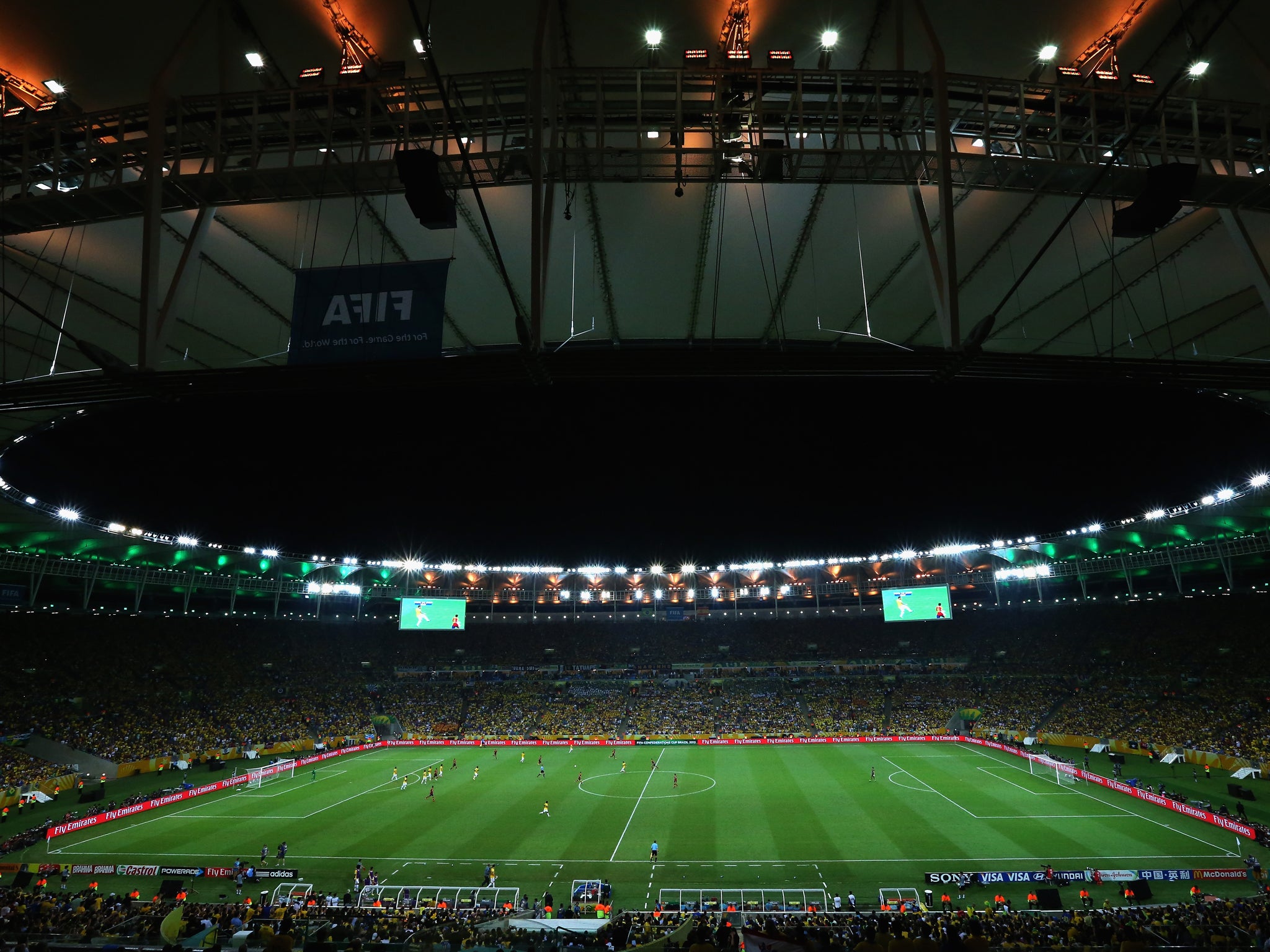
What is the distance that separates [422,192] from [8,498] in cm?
4499

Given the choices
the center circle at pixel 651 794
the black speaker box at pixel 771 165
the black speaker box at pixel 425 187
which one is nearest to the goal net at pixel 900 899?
the center circle at pixel 651 794

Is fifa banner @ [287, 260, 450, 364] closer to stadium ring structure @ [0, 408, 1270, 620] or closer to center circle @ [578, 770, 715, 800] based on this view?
stadium ring structure @ [0, 408, 1270, 620]

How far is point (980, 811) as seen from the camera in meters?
34.7

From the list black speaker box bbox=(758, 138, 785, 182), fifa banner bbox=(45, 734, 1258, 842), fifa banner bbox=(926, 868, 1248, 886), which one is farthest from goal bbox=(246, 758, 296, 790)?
black speaker box bbox=(758, 138, 785, 182)

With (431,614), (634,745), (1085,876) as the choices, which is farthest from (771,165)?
(431,614)

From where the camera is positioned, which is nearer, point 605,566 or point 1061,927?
point 1061,927

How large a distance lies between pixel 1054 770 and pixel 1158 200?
4544cm

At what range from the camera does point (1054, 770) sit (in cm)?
4384

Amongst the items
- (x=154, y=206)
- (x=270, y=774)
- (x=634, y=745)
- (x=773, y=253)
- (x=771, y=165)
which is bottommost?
(x=270, y=774)

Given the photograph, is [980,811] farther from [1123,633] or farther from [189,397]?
[1123,633]

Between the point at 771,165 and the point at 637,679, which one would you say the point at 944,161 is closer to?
the point at 771,165

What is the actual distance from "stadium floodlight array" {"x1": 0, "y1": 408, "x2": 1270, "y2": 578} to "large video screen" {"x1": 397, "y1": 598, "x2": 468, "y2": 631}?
11.6 meters

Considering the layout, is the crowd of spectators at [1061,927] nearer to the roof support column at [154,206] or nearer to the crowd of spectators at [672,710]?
the roof support column at [154,206]

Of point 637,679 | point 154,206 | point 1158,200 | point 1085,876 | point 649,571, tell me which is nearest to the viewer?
point 1158,200
